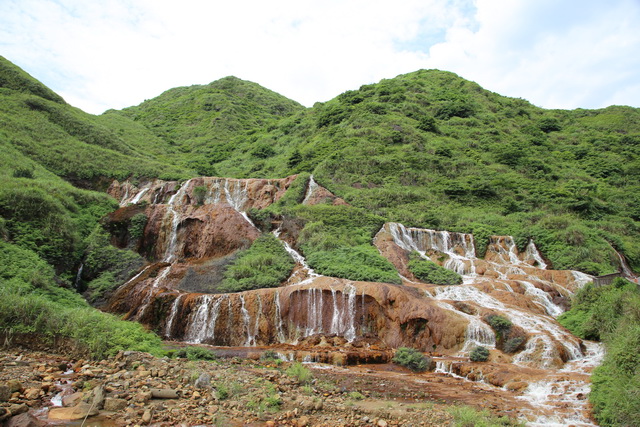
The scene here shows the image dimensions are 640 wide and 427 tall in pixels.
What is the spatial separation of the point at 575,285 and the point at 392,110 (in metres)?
37.7

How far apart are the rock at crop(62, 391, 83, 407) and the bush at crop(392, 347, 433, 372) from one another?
1036cm

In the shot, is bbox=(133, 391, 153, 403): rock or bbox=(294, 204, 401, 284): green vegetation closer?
bbox=(133, 391, 153, 403): rock

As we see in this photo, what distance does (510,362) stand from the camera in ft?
44.1

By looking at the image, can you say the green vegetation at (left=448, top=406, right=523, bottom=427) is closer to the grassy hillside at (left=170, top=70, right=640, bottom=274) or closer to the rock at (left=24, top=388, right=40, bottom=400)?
the rock at (left=24, top=388, right=40, bottom=400)

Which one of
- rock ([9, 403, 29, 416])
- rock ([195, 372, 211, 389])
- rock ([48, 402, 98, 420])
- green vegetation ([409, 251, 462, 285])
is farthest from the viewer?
green vegetation ([409, 251, 462, 285])

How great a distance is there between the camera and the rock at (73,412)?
5.56 meters

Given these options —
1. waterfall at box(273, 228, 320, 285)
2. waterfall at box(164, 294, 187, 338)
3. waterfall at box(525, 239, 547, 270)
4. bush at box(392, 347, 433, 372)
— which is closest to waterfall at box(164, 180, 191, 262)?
waterfall at box(273, 228, 320, 285)

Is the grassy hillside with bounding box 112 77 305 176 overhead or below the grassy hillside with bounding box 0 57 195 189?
overhead

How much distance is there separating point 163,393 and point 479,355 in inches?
451

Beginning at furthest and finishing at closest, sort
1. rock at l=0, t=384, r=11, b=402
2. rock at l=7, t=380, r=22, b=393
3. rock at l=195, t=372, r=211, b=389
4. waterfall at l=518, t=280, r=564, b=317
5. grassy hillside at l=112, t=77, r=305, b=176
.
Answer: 1. grassy hillside at l=112, t=77, r=305, b=176
2. waterfall at l=518, t=280, r=564, b=317
3. rock at l=195, t=372, r=211, b=389
4. rock at l=7, t=380, r=22, b=393
5. rock at l=0, t=384, r=11, b=402

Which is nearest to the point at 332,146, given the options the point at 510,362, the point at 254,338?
the point at 254,338

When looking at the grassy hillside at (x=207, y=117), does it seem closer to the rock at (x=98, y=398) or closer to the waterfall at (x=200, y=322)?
the waterfall at (x=200, y=322)

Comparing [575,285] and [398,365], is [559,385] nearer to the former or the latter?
[398,365]

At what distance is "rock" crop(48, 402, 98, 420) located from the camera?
5.56m
